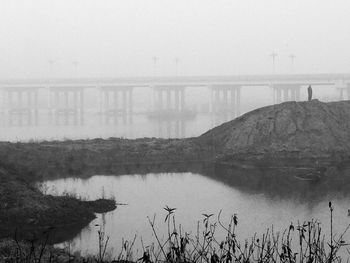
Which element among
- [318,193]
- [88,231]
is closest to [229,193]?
[318,193]

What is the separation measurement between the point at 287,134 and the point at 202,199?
1814 cm

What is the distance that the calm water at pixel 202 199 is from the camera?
16625 millimetres

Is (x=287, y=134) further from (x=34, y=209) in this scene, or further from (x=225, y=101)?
(x=225, y=101)

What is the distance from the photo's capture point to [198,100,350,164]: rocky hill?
36.9 metres

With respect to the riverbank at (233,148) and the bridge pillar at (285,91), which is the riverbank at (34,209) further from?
the bridge pillar at (285,91)

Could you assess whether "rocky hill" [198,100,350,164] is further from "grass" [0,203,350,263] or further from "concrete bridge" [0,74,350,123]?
"concrete bridge" [0,74,350,123]

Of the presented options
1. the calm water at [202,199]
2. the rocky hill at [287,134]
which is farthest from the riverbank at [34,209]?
the rocky hill at [287,134]

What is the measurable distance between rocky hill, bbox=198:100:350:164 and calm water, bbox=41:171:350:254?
282 inches

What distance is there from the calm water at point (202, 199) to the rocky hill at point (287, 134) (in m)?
7.17

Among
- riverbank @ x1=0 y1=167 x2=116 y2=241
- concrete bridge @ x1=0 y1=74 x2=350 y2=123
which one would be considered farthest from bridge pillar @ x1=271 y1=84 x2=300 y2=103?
riverbank @ x1=0 y1=167 x2=116 y2=241

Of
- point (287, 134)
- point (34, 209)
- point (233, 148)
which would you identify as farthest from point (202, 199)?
point (287, 134)

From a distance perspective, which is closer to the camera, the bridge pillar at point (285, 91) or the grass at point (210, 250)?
the grass at point (210, 250)

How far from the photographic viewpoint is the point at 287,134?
38.5m

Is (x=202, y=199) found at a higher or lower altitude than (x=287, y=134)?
lower
